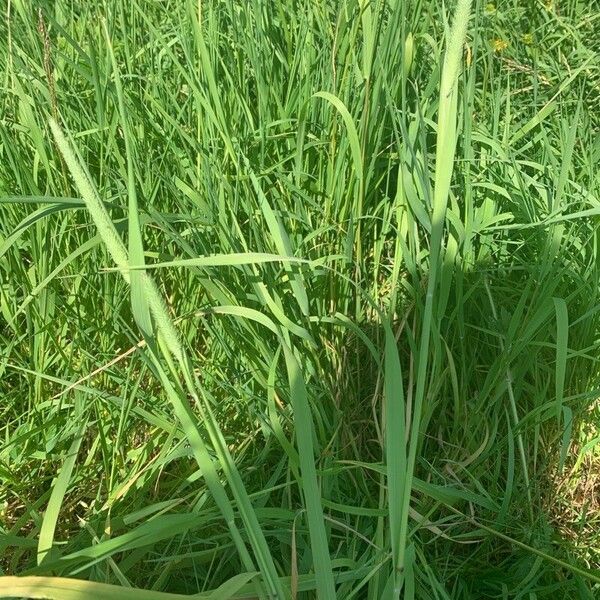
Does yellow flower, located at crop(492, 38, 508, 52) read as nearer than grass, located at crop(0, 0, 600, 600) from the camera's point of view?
No

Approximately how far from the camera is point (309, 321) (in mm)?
1314

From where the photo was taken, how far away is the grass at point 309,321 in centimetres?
118

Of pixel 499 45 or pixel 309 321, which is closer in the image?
pixel 309 321

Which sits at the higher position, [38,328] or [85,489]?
[38,328]

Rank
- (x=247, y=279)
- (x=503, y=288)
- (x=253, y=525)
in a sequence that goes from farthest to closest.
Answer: (x=503, y=288) < (x=247, y=279) < (x=253, y=525)

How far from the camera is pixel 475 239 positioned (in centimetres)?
147

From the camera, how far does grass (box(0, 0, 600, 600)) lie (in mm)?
1180

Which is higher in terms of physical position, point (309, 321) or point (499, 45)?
point (499, 45)

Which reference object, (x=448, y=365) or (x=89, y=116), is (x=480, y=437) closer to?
(x=448, y=365)

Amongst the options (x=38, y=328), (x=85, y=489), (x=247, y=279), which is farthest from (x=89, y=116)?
(x=85, y=489)

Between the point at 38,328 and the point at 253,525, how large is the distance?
32.6 inches

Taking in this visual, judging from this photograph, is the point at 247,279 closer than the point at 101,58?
Yes

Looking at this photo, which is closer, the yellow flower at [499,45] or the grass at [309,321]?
the grass at [309,321]

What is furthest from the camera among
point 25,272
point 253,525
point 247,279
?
point 25,272
